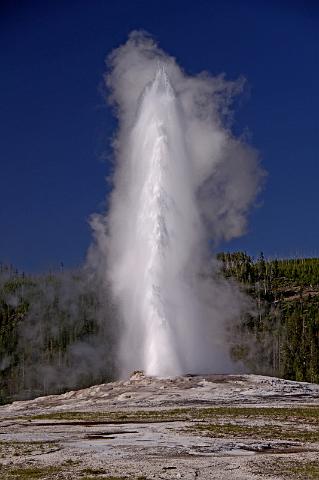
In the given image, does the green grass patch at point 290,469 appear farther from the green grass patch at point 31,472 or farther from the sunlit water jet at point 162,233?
the sunlit water jet at point 162,233

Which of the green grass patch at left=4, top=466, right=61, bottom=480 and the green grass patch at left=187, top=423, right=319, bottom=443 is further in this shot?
the green grass patch at left=187, top=423, right=319, bottom=443

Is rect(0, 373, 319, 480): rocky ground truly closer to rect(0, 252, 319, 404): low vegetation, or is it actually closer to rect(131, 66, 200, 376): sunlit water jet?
rect(131, 66, 200, 376): sunlit water jet

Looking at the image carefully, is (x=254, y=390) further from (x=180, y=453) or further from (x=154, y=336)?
(x=180, y=453)

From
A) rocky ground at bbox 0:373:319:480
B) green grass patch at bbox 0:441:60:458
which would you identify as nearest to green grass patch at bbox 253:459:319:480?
rocky ground at bbox 0:373:319:480

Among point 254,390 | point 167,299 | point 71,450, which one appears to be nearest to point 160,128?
point 167,299

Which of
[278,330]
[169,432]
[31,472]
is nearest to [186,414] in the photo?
[169,432]

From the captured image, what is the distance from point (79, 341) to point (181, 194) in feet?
326

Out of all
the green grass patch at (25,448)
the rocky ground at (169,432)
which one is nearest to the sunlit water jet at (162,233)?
the rocky ground at (169,432)

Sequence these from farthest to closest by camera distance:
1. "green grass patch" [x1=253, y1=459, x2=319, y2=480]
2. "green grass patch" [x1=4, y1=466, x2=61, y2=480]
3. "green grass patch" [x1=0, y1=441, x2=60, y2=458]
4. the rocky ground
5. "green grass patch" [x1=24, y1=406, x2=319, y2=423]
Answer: "green grass patch" [x1=24, y1=406, x2=319, y2=423] → "green grass patch" [x1=0, y1=441, x2=60, y2=458] → the rocky ground → "green grass patch" [x1=4, y1=466, x2=61, y2=480] → "green grass patch" [x1=253, y1=459, x2=319, y2=480]

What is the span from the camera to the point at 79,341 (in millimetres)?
163000

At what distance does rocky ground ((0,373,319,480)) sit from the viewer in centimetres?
2175

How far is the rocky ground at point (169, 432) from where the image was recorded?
21750mm

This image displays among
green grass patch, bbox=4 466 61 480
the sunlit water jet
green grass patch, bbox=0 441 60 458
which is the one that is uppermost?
the sunlit water jet

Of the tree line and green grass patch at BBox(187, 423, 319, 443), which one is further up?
the tree line
